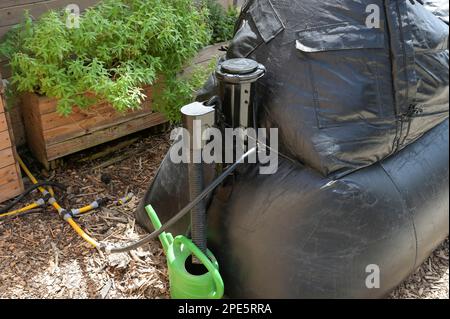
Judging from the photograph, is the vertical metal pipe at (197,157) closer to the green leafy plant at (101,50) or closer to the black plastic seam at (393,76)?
the black plastic seam at (393,76)

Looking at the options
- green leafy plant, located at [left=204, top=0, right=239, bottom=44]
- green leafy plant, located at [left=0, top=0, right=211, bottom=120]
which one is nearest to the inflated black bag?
green leafy plant, located at [left=0, top=0, right=211, bottom=120]

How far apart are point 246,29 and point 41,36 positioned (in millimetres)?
1126

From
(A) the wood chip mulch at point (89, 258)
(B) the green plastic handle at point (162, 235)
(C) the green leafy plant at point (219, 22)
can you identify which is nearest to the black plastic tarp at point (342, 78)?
(B) the green plastic handle at point (162, 235)

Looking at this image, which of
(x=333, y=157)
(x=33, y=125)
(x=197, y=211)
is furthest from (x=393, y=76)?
(x=33, y=125)

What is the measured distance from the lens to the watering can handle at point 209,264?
6.01 feet

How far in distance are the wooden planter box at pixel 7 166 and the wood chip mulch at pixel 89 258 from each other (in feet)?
0.38

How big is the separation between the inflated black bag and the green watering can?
0.13 metres

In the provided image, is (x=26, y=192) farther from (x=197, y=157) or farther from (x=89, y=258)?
(x=197, y=157)

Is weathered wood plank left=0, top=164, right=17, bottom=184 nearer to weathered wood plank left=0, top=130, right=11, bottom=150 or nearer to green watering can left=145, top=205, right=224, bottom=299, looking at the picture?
weathered wood plank left=0, top=130, right=11, bottom=150

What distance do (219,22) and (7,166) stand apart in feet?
5.99

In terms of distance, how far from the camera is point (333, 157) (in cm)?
179

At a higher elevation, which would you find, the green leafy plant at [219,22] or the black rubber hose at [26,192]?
the green leafy plant at [219,22]

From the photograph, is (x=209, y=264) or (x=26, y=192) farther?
(x=26, y=192)

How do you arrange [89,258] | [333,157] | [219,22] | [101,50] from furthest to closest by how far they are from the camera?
[219,22]
[101,50]
[89,258]
[333,157]
